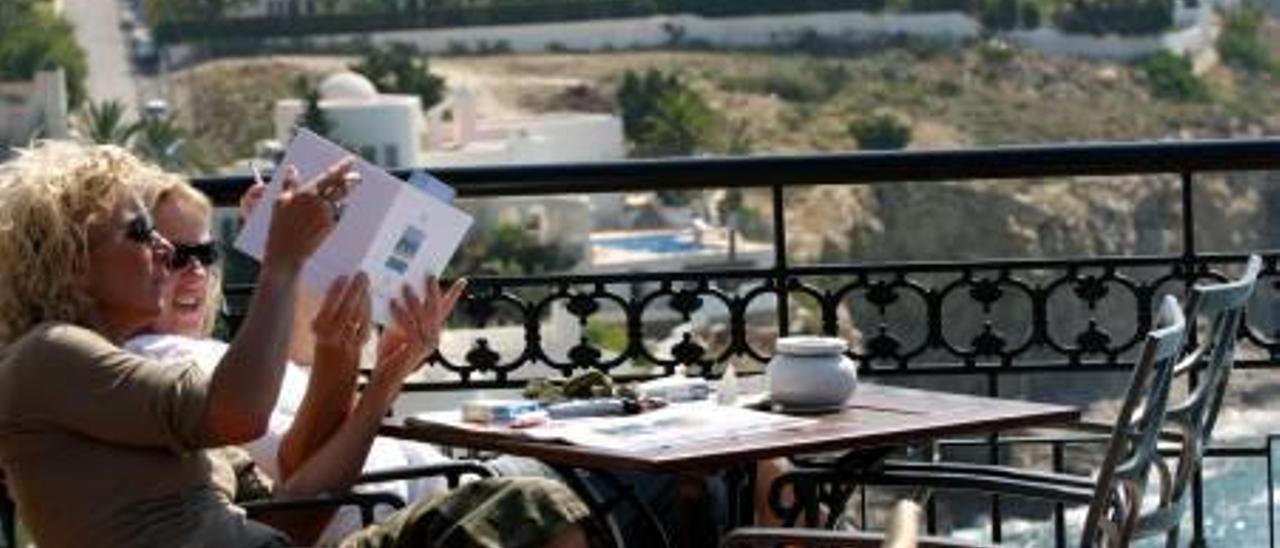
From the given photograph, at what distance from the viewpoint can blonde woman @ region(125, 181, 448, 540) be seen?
124 inches

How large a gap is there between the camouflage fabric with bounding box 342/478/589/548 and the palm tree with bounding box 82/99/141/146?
70.9 metres

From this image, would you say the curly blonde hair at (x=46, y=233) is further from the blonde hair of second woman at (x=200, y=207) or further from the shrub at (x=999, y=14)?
the shrub at (x=999, y=14)

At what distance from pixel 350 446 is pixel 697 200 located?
76.1 meters

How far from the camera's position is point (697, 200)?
7919 cm

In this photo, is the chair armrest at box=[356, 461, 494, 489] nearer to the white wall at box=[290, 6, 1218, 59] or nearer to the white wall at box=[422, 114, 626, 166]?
the white wall at box=[422, 114, 626, 166]

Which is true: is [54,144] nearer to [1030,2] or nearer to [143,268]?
[143,268]

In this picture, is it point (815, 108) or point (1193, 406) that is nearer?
point (1193, 406)

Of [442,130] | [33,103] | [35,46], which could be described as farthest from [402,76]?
[33,103]

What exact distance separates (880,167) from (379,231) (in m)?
1.09

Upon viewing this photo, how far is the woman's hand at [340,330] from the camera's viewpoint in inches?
128

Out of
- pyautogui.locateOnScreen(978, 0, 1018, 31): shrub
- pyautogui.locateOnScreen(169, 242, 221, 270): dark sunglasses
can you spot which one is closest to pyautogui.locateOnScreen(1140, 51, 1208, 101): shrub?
pyautogui.locateOnScreen(978, 0, 1018, 31): shrub

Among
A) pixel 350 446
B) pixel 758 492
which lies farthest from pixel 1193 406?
pixel 350 446

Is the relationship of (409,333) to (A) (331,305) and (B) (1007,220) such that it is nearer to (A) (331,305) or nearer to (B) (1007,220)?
(A) (331,305)

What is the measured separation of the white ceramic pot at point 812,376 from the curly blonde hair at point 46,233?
2.80 feet
